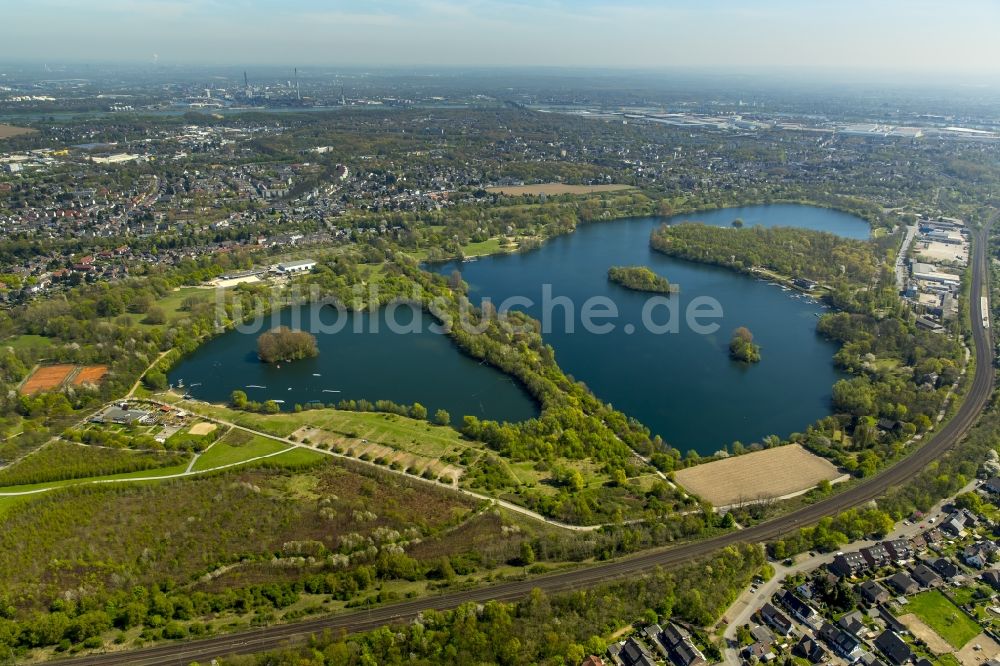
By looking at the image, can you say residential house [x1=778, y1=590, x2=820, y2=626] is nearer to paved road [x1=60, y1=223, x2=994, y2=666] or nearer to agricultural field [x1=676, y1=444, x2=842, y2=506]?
paved road [x1=60, y1=223, x2=994, y2=666]

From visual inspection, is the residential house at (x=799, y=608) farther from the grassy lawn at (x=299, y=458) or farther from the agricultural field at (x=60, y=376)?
the agricultural field at (x=60, y=376)

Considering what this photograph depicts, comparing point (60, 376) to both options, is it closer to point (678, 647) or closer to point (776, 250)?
point (678, 647)

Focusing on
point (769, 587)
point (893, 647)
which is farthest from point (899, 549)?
point (769, 587)

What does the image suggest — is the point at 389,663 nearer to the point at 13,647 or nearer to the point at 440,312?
the point at 13,647

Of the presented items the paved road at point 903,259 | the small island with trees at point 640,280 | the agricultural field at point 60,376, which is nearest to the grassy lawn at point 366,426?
the agricultural field at point 60,376

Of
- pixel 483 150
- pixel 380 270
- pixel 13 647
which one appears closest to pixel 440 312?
pixel 380 270
